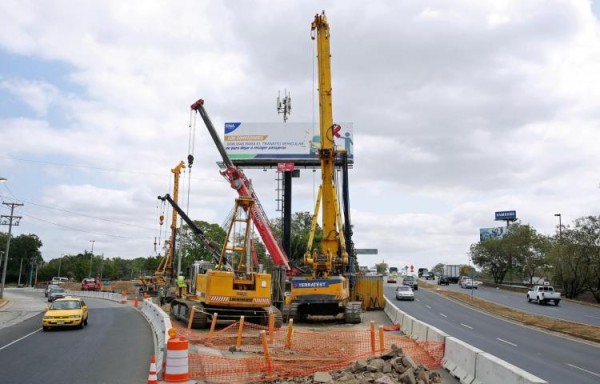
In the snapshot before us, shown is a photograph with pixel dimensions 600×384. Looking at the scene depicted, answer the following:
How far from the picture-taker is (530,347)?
2066 centimetres

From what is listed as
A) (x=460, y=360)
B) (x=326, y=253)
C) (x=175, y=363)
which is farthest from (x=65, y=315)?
(x=460, y=360)

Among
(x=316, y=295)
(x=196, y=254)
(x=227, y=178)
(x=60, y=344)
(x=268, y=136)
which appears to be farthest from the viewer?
(x=196, y=254)

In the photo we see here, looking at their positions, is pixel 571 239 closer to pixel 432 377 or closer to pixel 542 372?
pixel 542 372

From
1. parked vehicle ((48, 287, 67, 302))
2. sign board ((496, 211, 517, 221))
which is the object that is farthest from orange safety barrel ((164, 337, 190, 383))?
sign board ((496, 211, 517, 221))

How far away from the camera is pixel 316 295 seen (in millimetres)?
24375

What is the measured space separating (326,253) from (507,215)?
116 meters

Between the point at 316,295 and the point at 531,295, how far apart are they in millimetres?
36883

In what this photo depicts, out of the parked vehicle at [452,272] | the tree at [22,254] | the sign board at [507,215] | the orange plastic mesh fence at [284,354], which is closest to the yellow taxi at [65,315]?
the orange plastic mesh fence at [284,354]

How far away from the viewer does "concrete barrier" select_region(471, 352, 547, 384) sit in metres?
7.92

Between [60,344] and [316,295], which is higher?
[316,295]

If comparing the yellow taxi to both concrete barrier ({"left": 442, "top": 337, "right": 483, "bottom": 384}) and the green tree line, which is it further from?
the green tree line

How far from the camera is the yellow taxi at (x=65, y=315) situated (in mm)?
22312

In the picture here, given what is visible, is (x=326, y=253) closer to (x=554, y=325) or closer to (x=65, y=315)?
(x=65, y=315)

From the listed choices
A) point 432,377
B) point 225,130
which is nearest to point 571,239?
point 225,130
